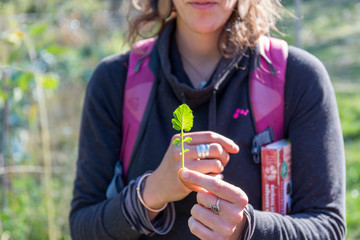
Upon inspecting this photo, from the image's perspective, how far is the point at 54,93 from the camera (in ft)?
18.9

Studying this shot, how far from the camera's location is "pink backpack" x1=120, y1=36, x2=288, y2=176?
5.14ft

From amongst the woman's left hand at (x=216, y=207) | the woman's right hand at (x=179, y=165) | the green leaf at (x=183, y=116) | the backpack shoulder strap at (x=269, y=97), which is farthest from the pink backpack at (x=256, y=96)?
the green leaf at (x=183, y=116)

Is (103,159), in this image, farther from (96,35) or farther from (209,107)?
(96,35)

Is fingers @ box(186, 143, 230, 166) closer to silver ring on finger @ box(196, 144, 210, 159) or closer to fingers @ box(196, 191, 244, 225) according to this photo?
silver ring on finger @ box(196, 144, 210, 159)

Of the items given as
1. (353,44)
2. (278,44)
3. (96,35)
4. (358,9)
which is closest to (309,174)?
(278,44)

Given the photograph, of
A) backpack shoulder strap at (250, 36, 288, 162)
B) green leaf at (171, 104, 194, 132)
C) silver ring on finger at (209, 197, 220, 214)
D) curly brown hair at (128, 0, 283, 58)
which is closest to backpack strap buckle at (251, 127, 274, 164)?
backpack shoulder strap at (250, 36, 288, 162)

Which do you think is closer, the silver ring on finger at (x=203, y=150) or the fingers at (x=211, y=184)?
the fingers at (x=211, y=184)

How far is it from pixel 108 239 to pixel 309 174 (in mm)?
665

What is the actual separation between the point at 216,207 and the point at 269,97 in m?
0.50

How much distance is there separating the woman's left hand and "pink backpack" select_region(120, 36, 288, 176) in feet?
1.22

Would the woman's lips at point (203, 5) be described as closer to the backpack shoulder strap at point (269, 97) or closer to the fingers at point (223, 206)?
the backpack shoulder strap at point (269, 97)

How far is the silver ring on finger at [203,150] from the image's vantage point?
53.8 inches

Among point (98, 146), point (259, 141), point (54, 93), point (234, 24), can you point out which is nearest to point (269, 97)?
point (259, 141)

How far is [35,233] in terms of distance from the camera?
127 inches
